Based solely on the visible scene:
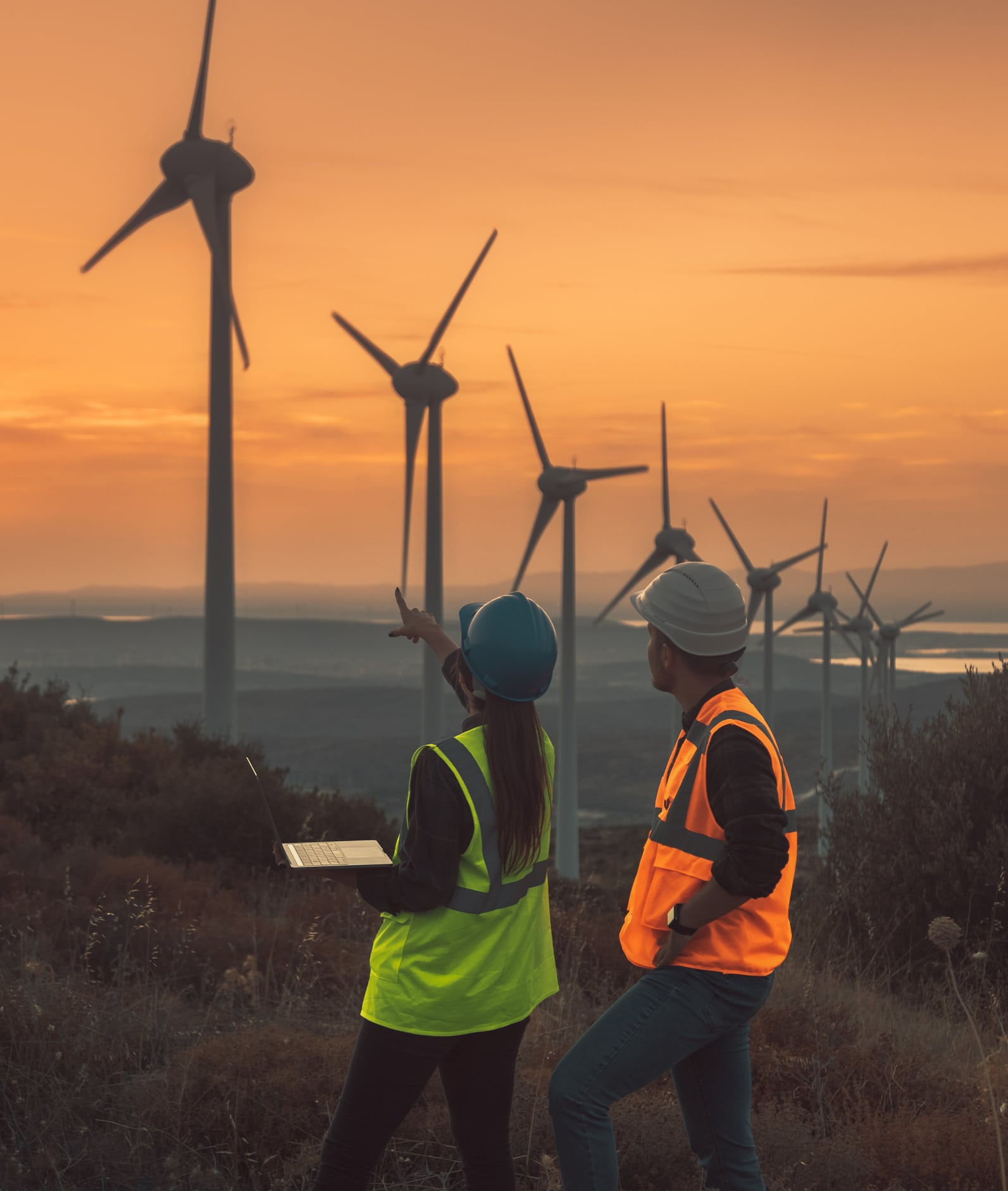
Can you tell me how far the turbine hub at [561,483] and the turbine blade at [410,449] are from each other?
6.05 metres

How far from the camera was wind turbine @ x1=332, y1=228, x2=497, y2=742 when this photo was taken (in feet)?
92.9

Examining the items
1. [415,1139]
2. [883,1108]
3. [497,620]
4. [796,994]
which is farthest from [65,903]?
[497,620]

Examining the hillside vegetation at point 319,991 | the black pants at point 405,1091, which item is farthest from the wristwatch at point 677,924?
the hillside vegetation at point 319,991

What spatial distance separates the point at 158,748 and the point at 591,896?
6.43 metres

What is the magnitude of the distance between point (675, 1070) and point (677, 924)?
59cm

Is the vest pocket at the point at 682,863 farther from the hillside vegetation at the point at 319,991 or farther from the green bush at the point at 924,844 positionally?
the green bush at the point at 924,844

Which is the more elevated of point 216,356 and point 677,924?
point 216,356

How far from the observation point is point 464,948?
11.0 ft

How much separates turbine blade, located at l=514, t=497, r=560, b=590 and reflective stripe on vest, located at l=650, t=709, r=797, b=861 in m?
30.5

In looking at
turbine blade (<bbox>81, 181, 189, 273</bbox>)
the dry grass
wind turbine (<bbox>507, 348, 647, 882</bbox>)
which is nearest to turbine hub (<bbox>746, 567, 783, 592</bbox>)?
wind turbine (<bbox>507, 348, 647, 882</bbox>)

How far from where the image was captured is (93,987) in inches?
273

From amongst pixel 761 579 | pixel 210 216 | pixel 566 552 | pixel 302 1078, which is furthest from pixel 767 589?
pixel 302 1078

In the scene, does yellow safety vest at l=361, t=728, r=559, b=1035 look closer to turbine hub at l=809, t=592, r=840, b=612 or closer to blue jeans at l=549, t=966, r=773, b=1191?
blue jeans at l=549, t=966, r=773, b=1191

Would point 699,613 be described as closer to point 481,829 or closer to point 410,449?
point 481,829
